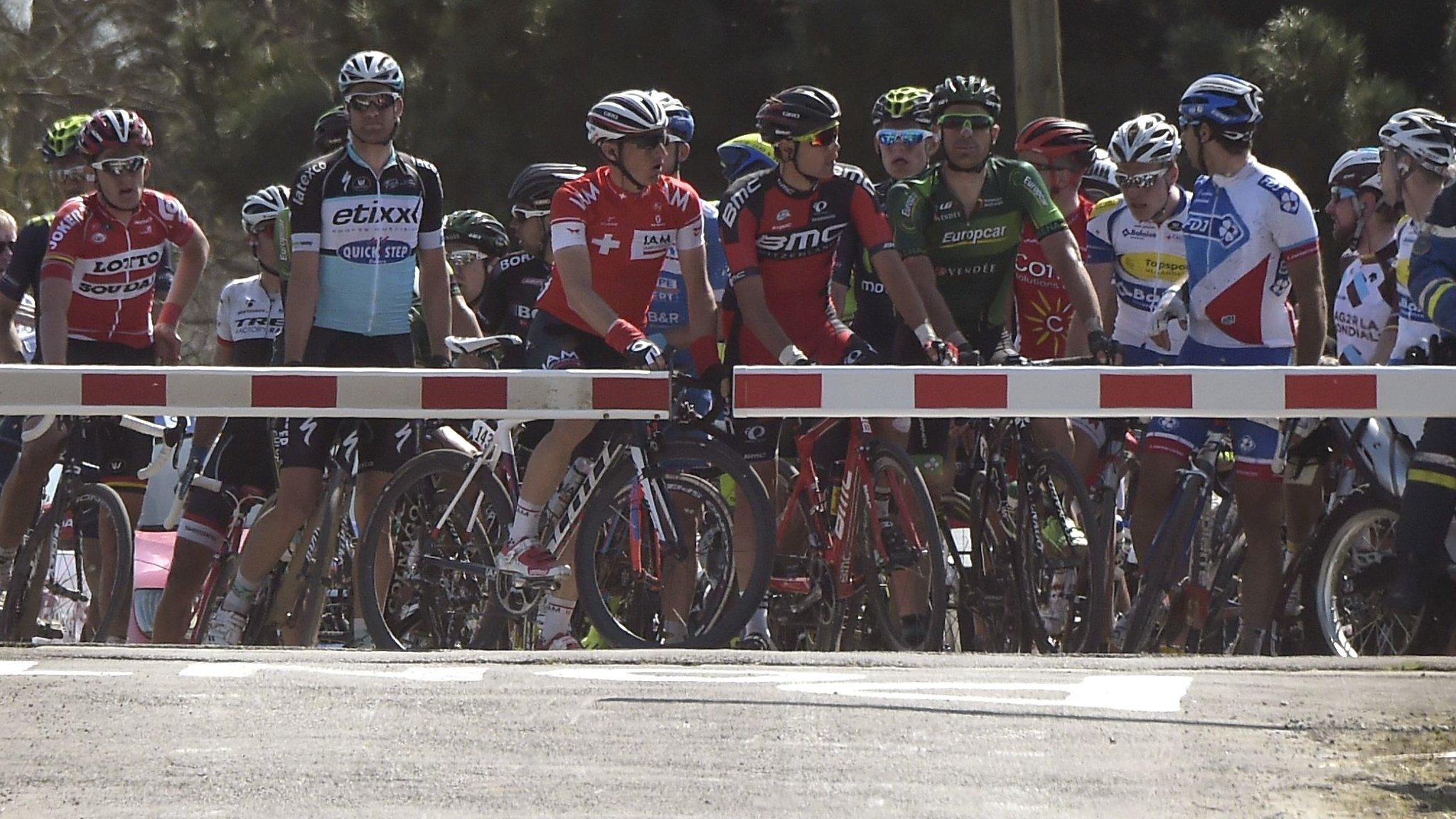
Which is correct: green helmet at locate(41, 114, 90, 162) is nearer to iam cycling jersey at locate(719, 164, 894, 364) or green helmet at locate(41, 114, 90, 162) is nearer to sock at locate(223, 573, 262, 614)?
sock at locate(223, 573, 262, 614)

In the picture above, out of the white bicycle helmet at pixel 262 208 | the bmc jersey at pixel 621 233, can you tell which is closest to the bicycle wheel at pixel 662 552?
the bmc jersey at pixel 621 233

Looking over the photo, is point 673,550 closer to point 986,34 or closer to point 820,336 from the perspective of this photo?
point 820,336

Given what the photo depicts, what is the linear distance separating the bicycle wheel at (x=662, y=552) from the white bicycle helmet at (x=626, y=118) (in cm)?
111

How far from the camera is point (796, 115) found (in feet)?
29.3

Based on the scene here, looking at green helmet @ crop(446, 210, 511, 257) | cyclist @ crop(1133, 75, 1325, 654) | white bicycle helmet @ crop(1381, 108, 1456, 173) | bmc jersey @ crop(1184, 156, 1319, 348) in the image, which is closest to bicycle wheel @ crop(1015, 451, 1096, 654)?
cyclist @ crop(1133, 75, 1325, 654)

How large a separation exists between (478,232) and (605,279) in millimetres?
Answer: 2550

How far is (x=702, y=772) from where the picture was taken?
584 centimetres

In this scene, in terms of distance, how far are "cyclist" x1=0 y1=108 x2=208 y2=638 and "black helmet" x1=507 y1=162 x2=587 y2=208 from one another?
54.1 inches

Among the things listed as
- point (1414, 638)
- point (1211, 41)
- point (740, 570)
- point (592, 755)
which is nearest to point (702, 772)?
point (592, 755)

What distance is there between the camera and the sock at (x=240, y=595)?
384 inches

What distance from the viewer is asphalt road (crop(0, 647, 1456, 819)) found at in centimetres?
553

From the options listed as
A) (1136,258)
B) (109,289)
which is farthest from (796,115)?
(109,289)

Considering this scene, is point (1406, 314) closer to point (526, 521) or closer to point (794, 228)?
point (794, 228)

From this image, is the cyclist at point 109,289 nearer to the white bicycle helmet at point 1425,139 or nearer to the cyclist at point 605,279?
the cyclist at point 605,279
